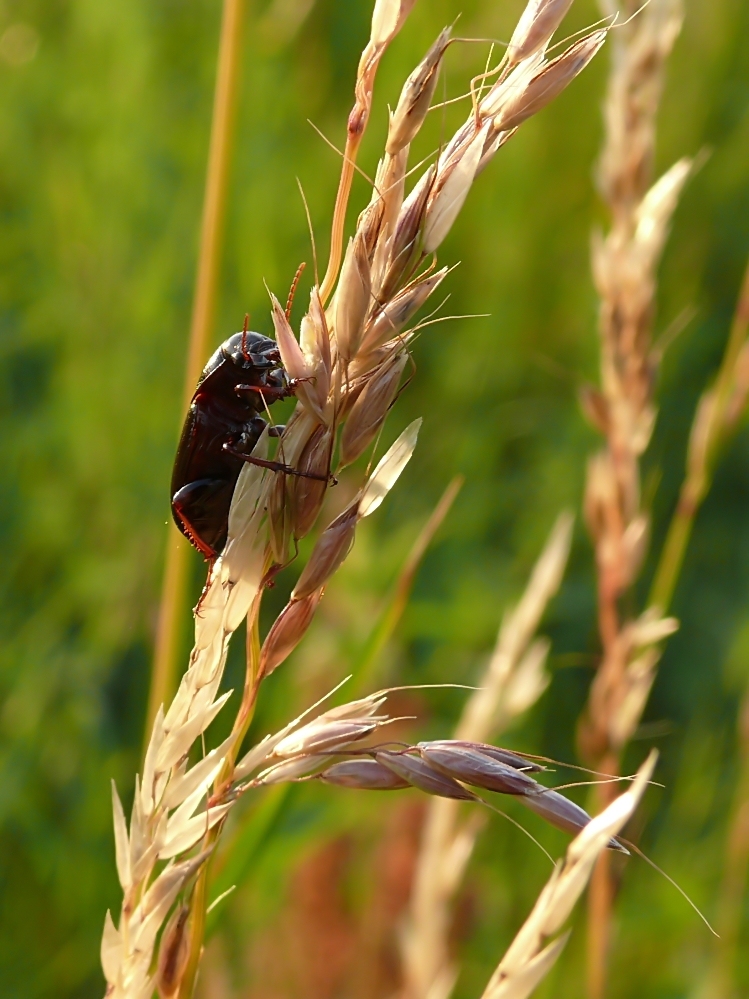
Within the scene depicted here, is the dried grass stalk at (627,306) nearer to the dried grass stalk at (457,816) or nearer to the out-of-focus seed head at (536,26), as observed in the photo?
the dried grass stalk at (457,816)

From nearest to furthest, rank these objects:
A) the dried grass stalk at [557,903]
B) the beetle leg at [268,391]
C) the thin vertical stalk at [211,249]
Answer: the dried grass stalk at [557,903] → the thin vertical stalk at [211,249] → the beetle leg at [268,391]

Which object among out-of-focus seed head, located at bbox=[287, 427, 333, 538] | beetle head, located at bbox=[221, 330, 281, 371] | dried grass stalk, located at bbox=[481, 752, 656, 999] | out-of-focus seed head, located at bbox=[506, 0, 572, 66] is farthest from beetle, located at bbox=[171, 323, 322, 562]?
dried grass stalk, located at bbox=[481, 752, 656, 999]

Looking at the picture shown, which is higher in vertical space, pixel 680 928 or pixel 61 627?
pixel 61 627

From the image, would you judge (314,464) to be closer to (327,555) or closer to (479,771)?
(327,555)

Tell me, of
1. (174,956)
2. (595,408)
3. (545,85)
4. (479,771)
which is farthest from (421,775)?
(595,408)

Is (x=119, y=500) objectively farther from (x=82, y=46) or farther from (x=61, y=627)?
(x=82, y=46)

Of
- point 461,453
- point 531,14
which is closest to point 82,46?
point 461,453

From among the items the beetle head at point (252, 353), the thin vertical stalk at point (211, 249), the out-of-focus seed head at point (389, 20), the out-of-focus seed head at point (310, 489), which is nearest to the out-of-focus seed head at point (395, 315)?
the out-of-focus seed head at point (310, 489)
